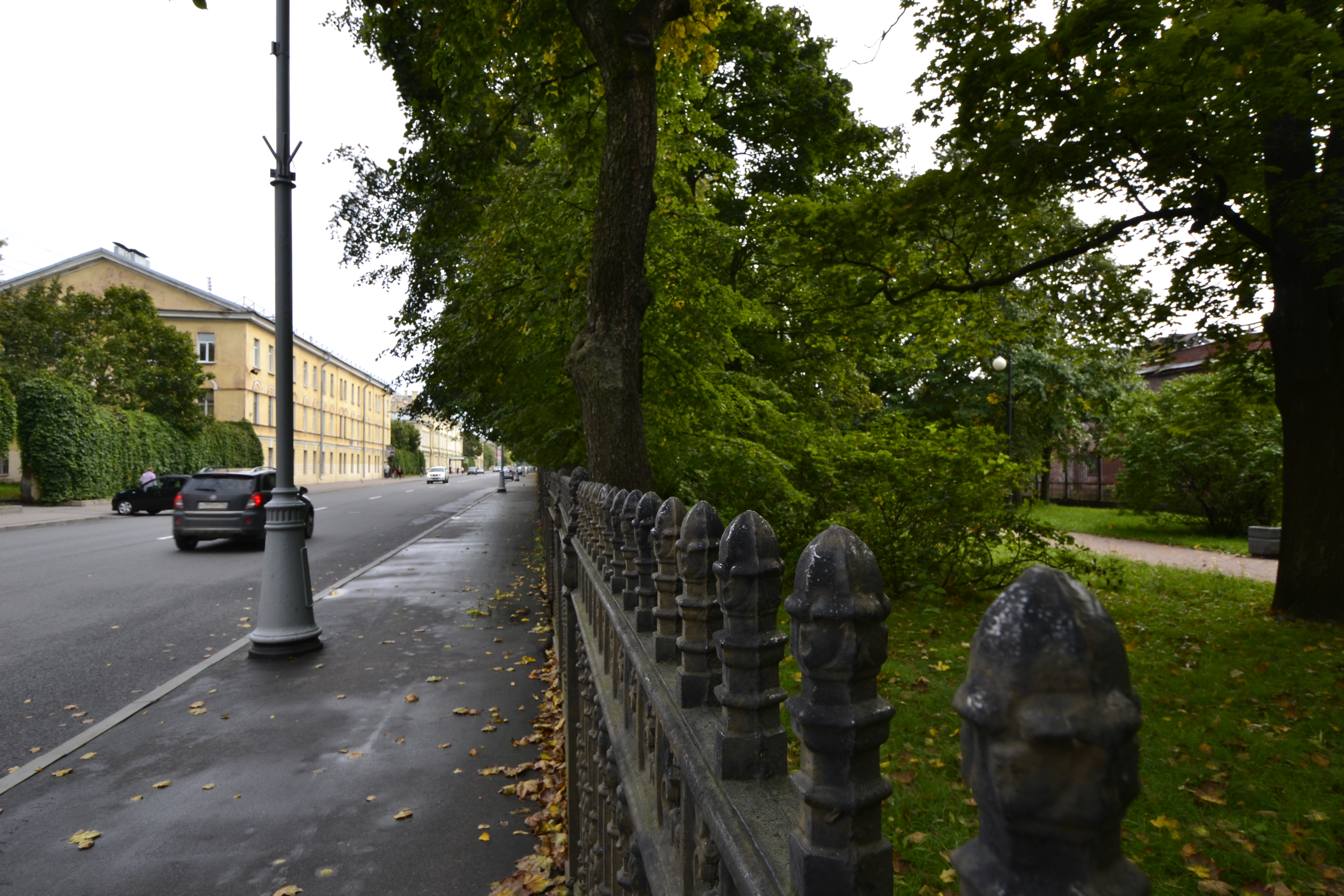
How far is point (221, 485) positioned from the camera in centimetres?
1620

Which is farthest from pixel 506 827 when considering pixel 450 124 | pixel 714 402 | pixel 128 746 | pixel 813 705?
pixel 450 124

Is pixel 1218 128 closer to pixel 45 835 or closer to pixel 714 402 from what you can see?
pixel 714 402

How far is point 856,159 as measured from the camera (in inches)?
598

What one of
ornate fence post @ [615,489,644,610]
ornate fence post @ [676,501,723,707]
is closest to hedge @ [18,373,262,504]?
ornate fence post @ [615,489,644,610]

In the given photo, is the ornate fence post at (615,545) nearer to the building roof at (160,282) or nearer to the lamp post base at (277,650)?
the lamp post base at (277,650)

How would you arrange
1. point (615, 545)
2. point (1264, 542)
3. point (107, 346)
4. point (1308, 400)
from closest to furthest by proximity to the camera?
point (615, 545) → point (1308, 400) → point (1264, 542) → point (107, 346)

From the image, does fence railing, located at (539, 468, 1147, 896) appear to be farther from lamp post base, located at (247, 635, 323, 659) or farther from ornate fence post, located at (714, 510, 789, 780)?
lamp post base, located at (247, 635, 323, 659)

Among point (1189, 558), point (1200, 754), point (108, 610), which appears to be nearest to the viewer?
point (1200, 754)

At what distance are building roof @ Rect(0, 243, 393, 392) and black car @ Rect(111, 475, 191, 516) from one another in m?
27.2

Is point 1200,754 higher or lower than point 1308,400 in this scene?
lower

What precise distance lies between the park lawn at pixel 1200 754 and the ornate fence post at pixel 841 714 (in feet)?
7.53

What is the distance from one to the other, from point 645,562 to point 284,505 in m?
6.78

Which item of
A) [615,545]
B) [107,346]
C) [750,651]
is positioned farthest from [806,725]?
[107,346]

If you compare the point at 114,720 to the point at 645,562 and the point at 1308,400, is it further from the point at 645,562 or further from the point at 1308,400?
the point at 1308,400
